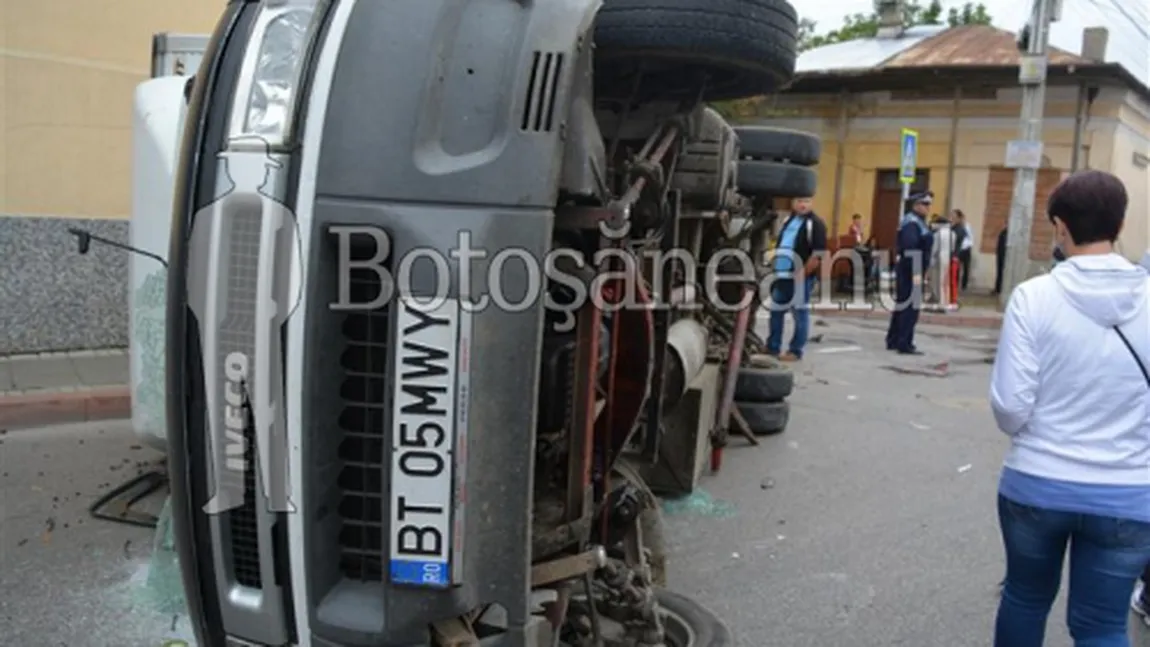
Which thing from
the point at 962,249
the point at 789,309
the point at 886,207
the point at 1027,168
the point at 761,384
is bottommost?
→ the point at 761,384

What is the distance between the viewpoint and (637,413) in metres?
2.84

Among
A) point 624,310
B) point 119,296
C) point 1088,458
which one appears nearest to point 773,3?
point 624,310

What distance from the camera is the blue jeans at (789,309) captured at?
9.48 m

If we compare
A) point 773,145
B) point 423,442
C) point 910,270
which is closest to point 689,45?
point 423,442

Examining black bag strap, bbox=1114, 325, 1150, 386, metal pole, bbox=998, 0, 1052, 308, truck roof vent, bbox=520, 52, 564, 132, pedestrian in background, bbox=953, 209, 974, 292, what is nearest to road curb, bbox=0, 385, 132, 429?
truck roof vent, bbox=520, 52, 564, 132

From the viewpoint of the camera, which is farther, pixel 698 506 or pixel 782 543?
pixel 698 506

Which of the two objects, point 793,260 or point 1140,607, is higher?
point 793,260

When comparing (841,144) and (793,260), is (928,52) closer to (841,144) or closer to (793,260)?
(841,144)

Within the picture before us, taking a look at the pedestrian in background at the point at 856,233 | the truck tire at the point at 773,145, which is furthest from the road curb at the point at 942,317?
the truck tire at the point at 773,145

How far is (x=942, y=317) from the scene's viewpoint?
647 inches

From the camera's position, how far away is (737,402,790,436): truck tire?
646cm

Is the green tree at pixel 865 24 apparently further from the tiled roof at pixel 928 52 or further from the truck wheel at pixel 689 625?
the truck wheel at pixel 689 625

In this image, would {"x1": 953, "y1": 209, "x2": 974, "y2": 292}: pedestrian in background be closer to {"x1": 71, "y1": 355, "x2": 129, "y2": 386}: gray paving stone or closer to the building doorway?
the building doorway

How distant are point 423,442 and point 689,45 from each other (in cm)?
143
